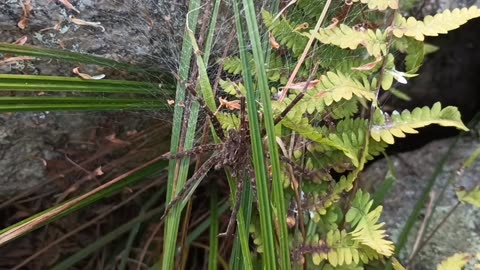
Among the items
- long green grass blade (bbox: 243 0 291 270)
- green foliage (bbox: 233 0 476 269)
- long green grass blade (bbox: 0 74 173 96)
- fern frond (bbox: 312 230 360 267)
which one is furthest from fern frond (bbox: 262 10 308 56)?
fern frond (bbox: 312 230 360 267)

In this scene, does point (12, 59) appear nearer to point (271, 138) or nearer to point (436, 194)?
point (271, 138)

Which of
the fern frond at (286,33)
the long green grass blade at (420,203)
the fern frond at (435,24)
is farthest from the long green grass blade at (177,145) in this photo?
the long green grass blade at (420,203)

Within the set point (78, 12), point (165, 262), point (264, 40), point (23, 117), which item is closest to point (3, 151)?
point (23, 117)

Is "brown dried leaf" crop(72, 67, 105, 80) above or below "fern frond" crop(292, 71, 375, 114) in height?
below

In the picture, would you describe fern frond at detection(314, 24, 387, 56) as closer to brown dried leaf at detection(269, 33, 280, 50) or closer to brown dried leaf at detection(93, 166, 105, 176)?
brown dried leaf at detection(269, 33, 280, 50)

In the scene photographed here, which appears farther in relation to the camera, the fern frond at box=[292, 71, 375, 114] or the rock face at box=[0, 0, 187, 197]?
the rock face at box=[0, 0, 187, 197]

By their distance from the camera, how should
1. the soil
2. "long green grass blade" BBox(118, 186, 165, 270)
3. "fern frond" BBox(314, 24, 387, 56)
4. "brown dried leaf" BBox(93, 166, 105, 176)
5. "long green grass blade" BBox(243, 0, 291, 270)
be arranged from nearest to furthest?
"long green grass blade" BBox(243, 0, 291, 270)
"fern frond" BBox(314, 24, 387, 56)
the soil
"brown dried leaf" BBox(93, 166, 105, 176)
"long green grass blade" BBox(118, 186, 165, 270)

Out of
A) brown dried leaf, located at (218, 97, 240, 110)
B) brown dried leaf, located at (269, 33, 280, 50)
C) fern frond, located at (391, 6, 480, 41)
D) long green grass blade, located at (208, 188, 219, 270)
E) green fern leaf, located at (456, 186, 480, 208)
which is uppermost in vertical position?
fern frond, located at (391, 6, 480, 41)
